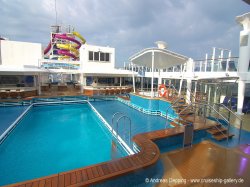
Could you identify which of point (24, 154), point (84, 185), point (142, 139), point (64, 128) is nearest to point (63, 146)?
point (24, 154)

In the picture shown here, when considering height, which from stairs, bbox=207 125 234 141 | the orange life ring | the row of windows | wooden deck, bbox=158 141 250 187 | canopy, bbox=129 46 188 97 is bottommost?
wooden deck, bbox=158 141 250 187

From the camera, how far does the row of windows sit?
1835cm

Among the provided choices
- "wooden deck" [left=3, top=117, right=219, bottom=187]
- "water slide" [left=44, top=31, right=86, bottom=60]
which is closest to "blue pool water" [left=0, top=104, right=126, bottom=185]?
"wooden deck" [left=3, top=117, right=219, bottom=187]

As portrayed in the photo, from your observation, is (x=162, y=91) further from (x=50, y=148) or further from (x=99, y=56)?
(x=99, y=56)

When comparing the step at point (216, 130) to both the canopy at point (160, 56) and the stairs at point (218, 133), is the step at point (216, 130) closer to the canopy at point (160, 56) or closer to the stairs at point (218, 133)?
the stairs at point (218, 133)

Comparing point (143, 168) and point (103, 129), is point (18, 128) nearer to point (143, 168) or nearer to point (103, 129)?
point (103, 129)

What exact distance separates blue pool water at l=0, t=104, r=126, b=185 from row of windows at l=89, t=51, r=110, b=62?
11.0 meters

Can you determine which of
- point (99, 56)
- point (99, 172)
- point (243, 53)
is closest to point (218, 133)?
point (99, 172)

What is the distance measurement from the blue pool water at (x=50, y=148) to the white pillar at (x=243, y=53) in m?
8.14

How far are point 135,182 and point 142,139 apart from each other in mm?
1486

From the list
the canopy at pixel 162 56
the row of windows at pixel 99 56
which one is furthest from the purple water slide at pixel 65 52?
the canopy at pixel 162 56

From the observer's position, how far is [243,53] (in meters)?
8.82

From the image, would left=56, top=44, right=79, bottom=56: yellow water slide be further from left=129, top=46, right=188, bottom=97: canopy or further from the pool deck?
the pool deck

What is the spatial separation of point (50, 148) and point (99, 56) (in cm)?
1457
